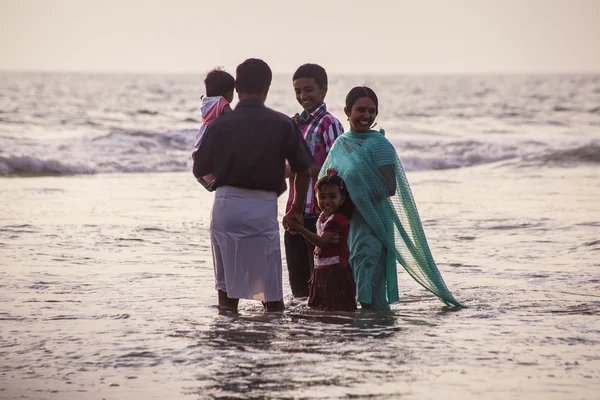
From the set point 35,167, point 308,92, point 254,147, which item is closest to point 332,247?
point 254,147

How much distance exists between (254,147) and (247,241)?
56 cm

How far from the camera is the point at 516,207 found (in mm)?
13477

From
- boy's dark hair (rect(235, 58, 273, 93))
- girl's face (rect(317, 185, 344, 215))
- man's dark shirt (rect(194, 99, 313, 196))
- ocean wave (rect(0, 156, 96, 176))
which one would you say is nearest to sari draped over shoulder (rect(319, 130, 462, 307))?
girl's face (rect(317, 185, 344, 215))

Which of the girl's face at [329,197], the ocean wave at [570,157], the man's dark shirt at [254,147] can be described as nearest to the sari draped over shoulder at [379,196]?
the girl's face at [329,197]

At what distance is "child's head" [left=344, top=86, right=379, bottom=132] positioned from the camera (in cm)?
605

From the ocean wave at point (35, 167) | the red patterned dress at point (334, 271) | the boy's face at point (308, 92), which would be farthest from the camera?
the ocean wave at point (35, 167)

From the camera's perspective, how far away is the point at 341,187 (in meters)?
6.07

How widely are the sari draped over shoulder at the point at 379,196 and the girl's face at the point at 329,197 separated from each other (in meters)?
0.11

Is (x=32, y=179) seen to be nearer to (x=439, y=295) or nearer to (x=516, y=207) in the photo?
(x=516, y=207)

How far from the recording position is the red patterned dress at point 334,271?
607cm

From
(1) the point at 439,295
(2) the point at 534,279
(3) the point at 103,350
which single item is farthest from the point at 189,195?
(3) the point at 103,350

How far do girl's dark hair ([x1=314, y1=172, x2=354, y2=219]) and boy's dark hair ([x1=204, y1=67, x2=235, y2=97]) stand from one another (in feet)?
2.69

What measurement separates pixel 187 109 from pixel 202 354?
126 ft

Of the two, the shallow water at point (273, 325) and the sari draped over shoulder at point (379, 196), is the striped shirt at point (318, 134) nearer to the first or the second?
the sari draped over shoulder at point (379, 196)
